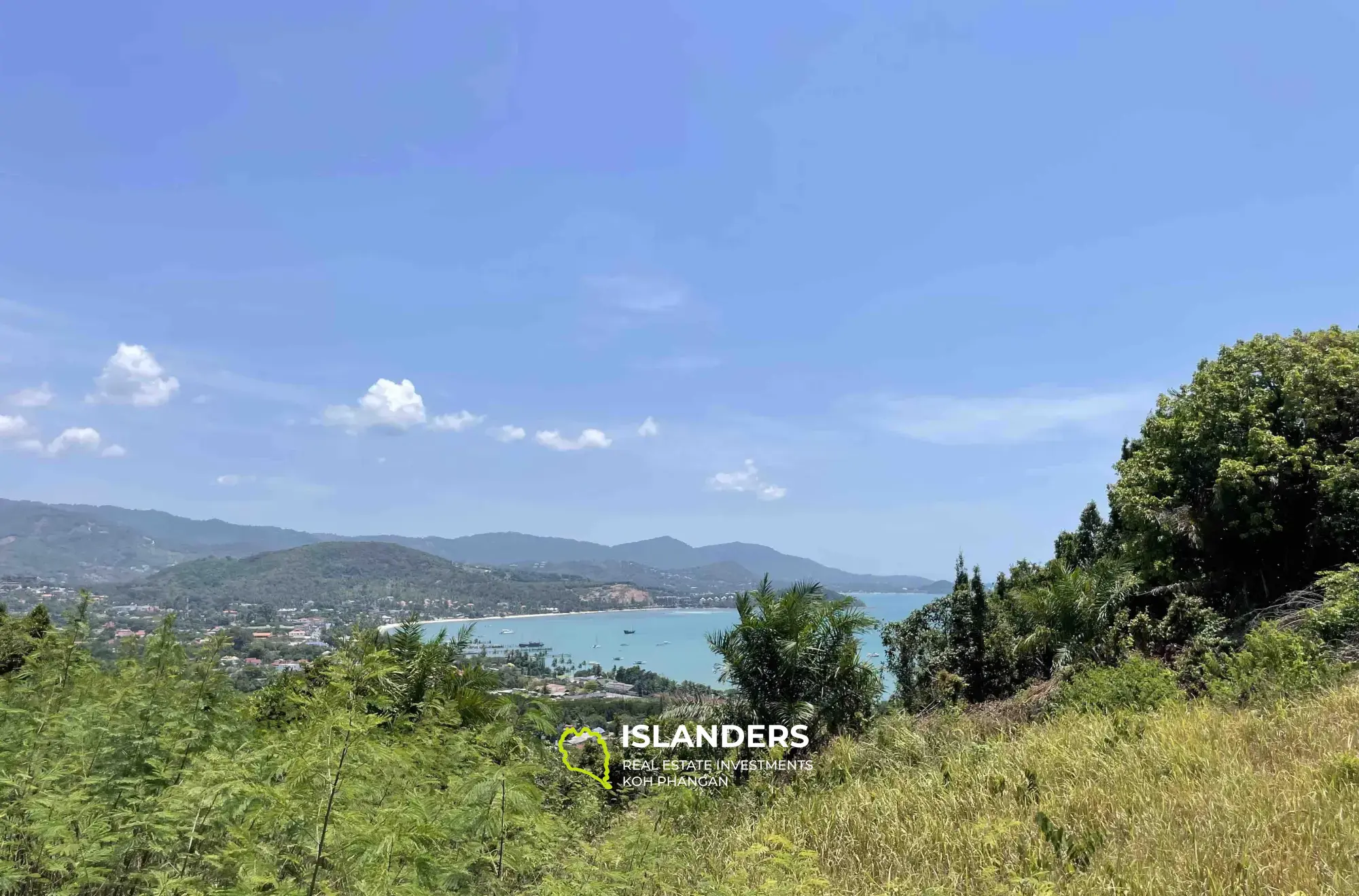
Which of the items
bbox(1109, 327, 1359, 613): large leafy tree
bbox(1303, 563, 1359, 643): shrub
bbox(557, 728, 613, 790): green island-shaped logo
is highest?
bbox(1109, 327, 1359, 613): large leafy tree

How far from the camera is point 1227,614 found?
12.5 m

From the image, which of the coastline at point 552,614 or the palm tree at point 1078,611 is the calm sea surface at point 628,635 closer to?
the coastline at point 552,614

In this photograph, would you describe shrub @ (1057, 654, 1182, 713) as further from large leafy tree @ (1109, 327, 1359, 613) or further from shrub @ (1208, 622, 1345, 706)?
large leafy tree @ (1109, 327, 1359, 613)

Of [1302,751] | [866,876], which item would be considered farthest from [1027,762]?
[866,876]

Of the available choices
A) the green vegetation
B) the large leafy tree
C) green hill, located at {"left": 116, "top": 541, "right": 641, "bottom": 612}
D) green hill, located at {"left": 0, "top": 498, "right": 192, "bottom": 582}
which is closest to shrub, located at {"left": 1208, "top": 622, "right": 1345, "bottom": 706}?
the green vegetation

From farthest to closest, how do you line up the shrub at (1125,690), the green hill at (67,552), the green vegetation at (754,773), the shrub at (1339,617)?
the green hill at (67,552) < the shrub at (1339,617) < the shrub at (1125,690) < the green vegetation at (754,773)

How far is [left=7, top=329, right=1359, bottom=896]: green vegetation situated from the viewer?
2703 millimetres

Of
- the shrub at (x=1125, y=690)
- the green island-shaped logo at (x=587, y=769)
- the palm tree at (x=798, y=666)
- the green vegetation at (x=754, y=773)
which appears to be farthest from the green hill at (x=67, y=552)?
the shrub at (x=1125, y=690)

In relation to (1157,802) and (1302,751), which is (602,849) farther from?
(1302,751)

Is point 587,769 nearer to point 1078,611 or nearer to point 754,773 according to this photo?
point 754,773

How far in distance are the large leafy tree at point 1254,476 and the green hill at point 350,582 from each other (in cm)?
9630

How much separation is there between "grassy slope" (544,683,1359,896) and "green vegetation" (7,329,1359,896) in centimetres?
2

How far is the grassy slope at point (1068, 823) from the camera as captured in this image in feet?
11.0

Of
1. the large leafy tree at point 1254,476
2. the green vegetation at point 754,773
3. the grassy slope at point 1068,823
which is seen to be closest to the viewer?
the green vegetation at point 754,773
